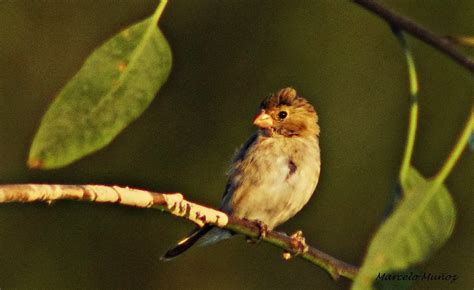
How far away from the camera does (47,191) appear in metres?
1.29

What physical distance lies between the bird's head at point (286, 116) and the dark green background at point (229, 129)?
250 centimetres

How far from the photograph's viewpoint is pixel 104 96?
58.9 inches

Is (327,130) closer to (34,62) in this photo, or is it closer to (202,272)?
(202,272)

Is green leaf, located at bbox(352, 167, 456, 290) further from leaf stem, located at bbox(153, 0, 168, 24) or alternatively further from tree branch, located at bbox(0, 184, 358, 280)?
leaf stem, located at bbox(153, 0, 168, 24)

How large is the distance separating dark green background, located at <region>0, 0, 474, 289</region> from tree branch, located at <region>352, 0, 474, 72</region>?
5746 millimetres

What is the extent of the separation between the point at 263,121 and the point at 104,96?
2.99 metres

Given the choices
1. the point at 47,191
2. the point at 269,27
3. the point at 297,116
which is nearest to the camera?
the point at 47,191

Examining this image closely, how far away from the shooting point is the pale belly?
4223 millimetres

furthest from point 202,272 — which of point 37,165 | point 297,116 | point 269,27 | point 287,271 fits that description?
point 37,165

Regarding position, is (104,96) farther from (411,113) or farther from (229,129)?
(229,129)

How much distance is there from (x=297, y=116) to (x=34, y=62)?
165 inches

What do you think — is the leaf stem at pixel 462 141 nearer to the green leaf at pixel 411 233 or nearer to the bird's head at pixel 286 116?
the green leaf at pixel 411 233

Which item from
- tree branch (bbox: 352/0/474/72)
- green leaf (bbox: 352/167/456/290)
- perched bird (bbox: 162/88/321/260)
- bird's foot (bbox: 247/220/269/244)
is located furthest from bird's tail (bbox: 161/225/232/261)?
tree branch (bbox: 352/0/474/72)

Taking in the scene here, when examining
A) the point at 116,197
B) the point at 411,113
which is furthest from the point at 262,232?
the point at 116,197
